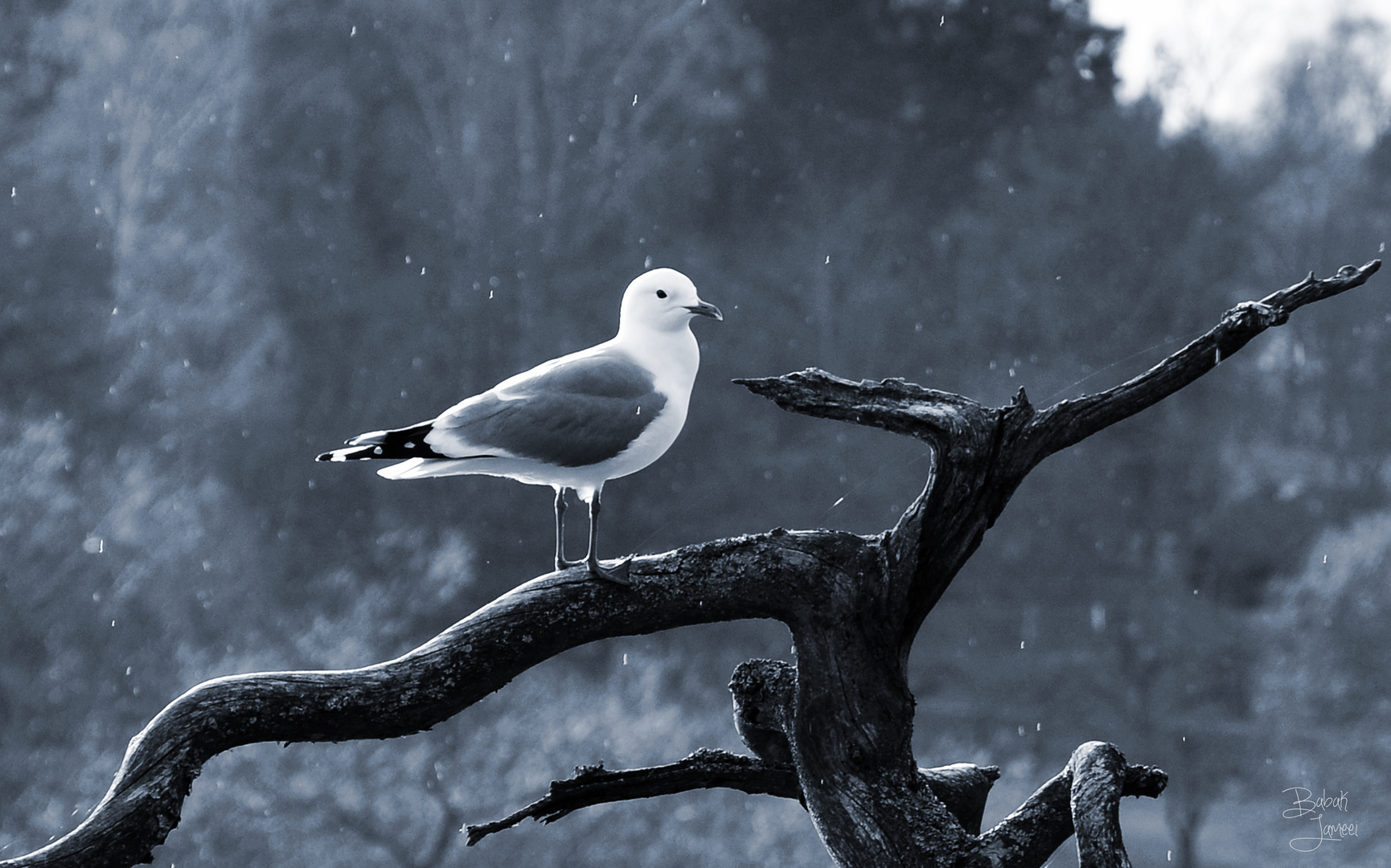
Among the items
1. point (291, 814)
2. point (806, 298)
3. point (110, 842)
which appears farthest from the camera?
point (806, 298)

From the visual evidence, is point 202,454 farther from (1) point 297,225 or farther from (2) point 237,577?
(1) point 297,225

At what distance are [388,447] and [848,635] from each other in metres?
0.66

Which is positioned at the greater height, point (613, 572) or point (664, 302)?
point (664, 302)

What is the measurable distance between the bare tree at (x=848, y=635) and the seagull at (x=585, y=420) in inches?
4.9

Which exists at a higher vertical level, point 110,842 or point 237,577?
point 237,577

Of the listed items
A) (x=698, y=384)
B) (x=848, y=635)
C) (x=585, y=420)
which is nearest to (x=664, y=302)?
(x=585, y=420)

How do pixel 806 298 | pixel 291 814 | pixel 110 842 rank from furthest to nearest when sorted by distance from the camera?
1. pixel 806 298
2. pixel 291 814
3. pixel 110 842

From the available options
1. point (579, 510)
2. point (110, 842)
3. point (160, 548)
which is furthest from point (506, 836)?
point (110, 842)

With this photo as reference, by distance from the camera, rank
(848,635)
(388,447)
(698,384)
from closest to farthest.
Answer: (388,447)
(848,635)
(698,384)

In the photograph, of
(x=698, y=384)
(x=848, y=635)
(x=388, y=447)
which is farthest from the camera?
(x=698, y=384)

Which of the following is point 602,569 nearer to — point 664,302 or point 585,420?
point 585,420

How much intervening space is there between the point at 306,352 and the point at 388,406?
62 cm

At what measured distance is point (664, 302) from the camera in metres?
1.93

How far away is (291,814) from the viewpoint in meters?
6.64
